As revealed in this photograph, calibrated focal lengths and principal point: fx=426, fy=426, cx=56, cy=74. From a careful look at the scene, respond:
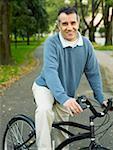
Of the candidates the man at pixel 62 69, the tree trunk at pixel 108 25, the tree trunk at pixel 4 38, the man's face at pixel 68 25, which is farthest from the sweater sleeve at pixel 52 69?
the tree trunk at pixel 108 25

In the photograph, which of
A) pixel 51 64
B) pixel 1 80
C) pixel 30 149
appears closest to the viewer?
pixel 51 64

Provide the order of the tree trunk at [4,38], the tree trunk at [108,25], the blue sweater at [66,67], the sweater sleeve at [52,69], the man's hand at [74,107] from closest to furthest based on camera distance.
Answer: the man's hand at [74,107], the sweater sleeve at [52,69], the blue sweater at [66,67], the tree trunk at [4,38], the tree trunk at [108,25]

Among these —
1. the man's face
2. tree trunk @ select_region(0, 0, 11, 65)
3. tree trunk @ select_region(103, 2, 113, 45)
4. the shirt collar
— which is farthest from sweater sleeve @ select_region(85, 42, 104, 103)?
tree trunk @ select_region(103, 2, 113, 45)

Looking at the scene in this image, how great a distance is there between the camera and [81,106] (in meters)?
3.39

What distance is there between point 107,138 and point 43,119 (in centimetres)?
278

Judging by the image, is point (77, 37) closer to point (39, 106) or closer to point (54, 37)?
point (54, 37)

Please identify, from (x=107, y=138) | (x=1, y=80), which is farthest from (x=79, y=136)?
(x=1, y=80)

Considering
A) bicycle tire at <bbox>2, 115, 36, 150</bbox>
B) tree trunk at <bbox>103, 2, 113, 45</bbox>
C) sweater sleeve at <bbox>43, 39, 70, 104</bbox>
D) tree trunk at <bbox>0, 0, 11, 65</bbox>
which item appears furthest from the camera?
tree trunk at <bbox>103, 2, 113, 45</bbox>

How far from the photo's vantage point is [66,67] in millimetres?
3924

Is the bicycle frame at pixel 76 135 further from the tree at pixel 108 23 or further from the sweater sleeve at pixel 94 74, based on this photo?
the tree at pixel 108 23

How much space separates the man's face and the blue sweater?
0.33 ft

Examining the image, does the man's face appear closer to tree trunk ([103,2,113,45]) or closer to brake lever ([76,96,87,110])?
brake lever ([76,96,87,110])

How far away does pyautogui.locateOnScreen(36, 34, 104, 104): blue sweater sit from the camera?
377cm

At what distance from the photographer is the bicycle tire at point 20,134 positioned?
4406 mm
